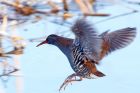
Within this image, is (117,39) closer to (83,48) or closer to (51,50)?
(83,48)

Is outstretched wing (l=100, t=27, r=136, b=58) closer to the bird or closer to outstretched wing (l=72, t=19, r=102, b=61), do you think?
the bird

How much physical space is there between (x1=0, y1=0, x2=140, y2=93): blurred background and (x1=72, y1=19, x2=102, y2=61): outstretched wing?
43 millimetres

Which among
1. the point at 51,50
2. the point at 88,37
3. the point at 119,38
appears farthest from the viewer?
the point at 51,50

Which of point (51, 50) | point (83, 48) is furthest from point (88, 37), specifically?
point (51, 50)

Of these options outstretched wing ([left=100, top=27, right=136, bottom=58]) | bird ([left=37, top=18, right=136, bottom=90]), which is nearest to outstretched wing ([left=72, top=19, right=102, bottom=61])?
bird ([left=37, top=18, right=136, bottom=90])

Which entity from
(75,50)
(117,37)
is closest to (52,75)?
(117,37)

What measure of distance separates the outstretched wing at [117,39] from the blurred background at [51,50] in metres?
0.04

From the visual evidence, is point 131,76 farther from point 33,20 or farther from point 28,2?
point 28,2

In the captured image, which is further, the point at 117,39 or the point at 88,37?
the point at 117,39

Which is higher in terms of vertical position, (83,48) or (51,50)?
(83,48)

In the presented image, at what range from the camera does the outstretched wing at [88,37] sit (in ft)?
2.87

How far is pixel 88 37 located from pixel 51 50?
91 centimetres

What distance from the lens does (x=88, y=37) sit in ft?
2.90

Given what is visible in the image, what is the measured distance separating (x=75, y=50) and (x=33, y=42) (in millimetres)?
988
